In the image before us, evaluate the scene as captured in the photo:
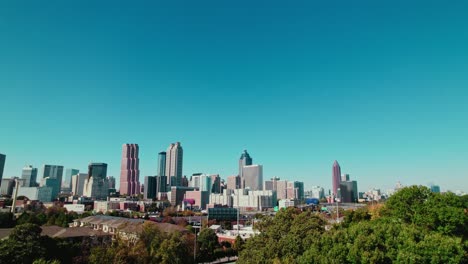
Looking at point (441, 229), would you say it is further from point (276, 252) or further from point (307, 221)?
point (276, 252)

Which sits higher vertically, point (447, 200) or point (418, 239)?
point (447, 200)

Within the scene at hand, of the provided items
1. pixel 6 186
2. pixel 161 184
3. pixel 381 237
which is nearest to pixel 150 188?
pixel 161 184

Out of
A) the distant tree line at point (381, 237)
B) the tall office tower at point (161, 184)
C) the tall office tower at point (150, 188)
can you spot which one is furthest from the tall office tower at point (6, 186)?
the distant tree line at point (381, 237)

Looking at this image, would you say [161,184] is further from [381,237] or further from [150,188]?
[381,237]

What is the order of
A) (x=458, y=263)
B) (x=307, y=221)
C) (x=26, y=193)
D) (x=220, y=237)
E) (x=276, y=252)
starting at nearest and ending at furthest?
1. (x=458, y=263)
2. (x=276, y=252)
3. (x=307, y=221)
4. (x=220, y=237)
5. (x=26, y=193)

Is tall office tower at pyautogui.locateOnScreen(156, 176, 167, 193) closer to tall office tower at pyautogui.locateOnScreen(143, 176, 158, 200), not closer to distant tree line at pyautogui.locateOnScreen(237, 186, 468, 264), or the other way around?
tall office tower at pyautogui.locateOnScreen(143, 176, 158, 200)

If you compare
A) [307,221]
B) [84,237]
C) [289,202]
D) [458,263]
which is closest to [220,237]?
[84,237]

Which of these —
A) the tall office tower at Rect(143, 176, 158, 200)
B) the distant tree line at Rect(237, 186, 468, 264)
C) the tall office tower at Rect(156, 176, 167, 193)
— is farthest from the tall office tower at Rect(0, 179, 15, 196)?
the distant tree line at Rect(237, 186, 468, 264)

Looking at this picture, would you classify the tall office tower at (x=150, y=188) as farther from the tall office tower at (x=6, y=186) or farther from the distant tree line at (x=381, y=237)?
the distant tree line at (x=381, y=237)

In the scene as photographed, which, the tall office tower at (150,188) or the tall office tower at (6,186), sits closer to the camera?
the tall office tower at (6,186)
